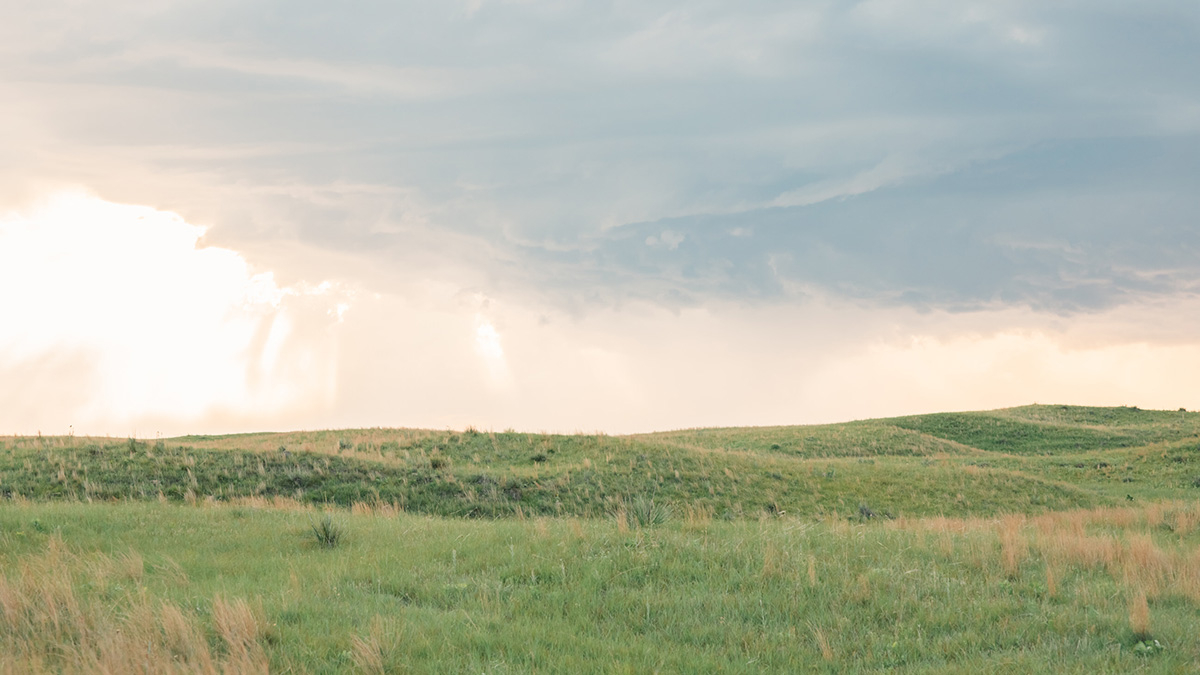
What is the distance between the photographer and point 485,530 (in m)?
14.5

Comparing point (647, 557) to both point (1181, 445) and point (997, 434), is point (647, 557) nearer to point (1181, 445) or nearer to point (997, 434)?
point (1181, 445)

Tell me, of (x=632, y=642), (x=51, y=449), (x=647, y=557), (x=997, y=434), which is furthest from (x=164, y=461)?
(x=997, y=434)

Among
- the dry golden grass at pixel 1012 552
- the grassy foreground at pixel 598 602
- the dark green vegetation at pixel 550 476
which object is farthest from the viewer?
the dark green vegetation at pixel 550 476

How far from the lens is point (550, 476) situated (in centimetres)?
2841

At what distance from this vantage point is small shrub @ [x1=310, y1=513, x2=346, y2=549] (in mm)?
13464

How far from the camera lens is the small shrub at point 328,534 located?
1346 centimetres

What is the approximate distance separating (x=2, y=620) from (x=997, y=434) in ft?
210

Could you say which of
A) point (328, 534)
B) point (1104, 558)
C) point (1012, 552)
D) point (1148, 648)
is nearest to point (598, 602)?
point (1148, 648)

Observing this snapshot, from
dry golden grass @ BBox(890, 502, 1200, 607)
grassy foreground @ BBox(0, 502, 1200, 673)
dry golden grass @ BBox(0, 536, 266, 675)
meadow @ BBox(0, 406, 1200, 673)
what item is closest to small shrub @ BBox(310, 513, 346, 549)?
meadow @ BBox(0, 406, 1200, 673)

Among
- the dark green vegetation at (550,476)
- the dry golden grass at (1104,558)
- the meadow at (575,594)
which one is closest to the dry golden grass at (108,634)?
the meadow at (575,594)

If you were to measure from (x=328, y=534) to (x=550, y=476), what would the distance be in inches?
600

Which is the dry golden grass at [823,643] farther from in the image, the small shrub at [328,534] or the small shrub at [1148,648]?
the small shrub at [328,534]

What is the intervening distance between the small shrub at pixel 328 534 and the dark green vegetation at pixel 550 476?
27.7ft

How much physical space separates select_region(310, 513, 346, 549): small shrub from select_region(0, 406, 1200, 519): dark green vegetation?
8.44m
